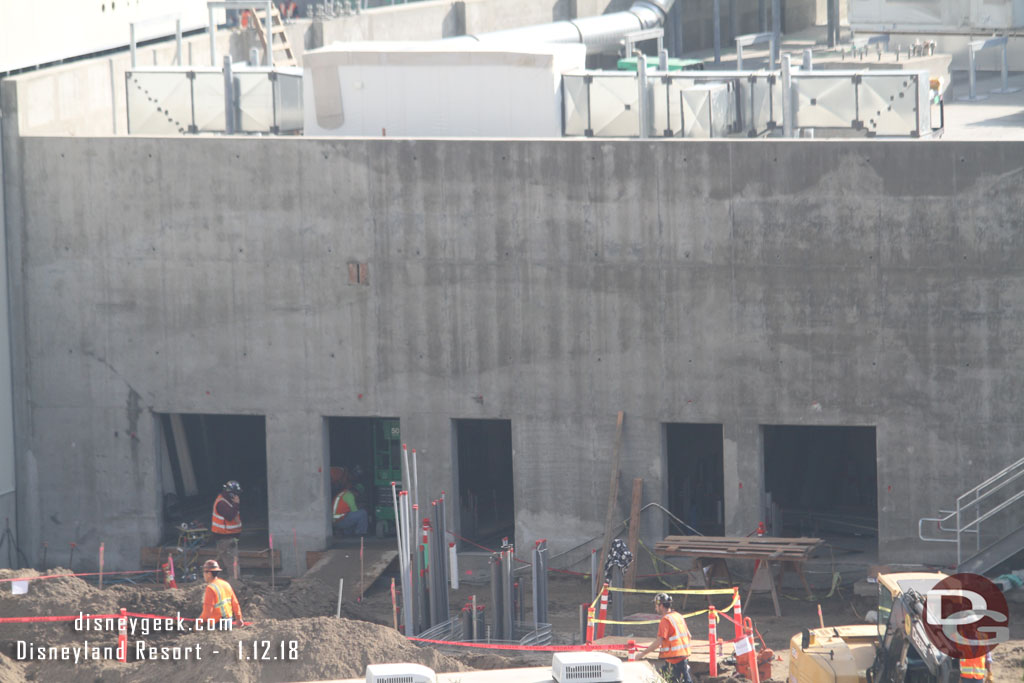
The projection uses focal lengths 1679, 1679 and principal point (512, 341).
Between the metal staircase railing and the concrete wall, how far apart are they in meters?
0.23

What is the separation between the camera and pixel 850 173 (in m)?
22.0

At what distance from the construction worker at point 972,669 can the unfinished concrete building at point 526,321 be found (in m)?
7.28

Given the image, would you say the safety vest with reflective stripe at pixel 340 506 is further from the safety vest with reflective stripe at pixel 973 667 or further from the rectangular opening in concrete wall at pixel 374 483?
the safety vest with reflective stripe at pixel 973 667

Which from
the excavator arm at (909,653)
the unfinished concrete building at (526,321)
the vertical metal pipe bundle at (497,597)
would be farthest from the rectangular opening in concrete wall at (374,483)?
the excavator arm at (909,653)

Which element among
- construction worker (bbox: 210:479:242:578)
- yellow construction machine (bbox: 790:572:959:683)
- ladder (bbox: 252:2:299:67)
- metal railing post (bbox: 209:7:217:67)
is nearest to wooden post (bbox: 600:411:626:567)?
construction worker (bbox: 210:479:242:578)

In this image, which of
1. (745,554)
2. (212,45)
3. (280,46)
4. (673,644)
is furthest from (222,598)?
(280,46)

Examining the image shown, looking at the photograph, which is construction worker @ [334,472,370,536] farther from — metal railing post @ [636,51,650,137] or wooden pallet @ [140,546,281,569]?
metal railing post @ [636,51,650,137]

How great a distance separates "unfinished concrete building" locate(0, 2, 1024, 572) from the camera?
72.2 ft

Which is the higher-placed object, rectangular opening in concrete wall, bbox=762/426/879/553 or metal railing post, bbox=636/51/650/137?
metal railing post, bbox=636/51/650/137

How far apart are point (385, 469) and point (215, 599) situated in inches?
279

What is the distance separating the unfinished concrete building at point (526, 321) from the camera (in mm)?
22016

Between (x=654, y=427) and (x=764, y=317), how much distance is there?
7.03 feet

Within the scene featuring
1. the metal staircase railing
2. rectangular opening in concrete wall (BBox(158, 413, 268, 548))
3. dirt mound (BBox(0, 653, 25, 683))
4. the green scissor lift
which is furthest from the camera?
rectangular opening in concrete wall (BBox(158, 413, 268, 548))

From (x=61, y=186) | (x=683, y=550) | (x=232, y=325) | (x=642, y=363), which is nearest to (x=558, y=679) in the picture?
(x=683, y=550)
